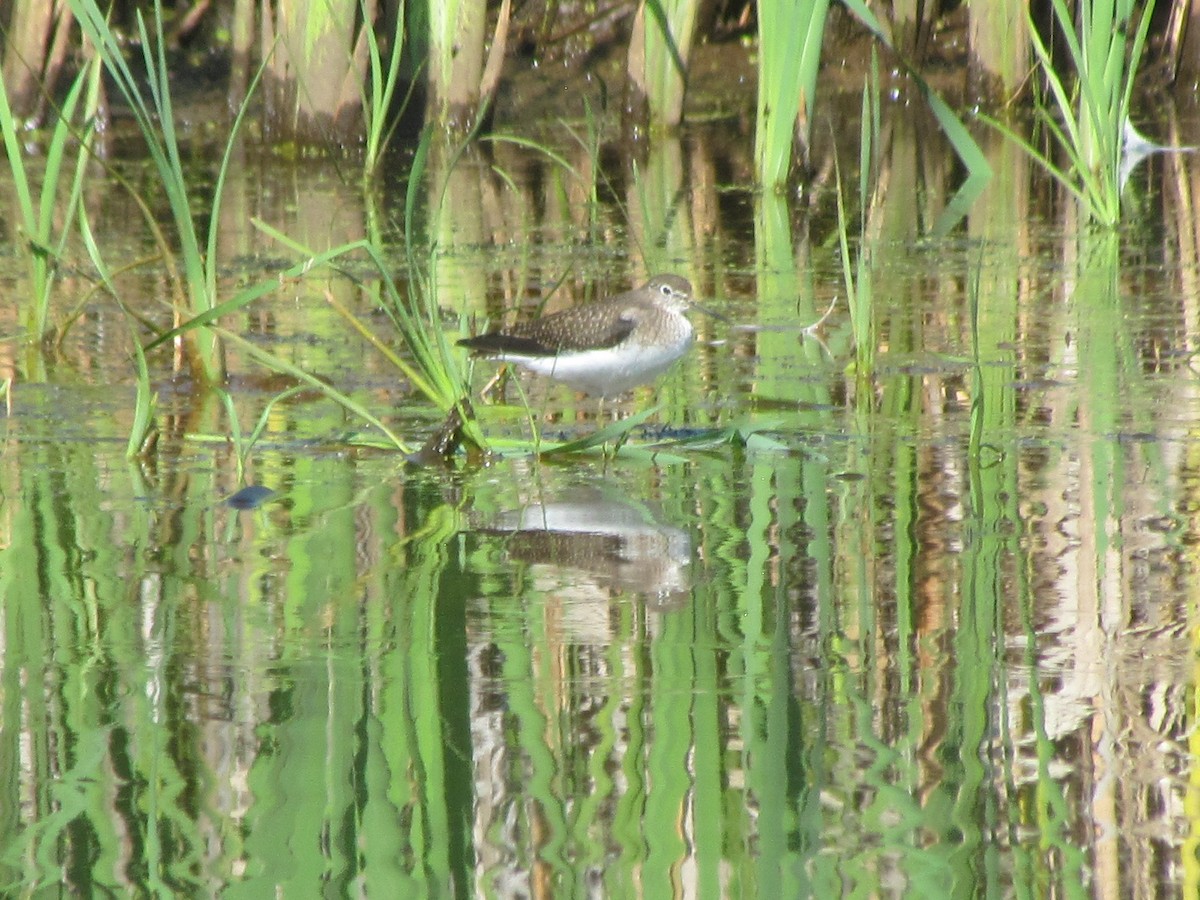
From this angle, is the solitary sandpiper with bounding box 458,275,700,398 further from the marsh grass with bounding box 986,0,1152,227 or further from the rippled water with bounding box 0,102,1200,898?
the marsh grass with bounding box 986,0,1152,227

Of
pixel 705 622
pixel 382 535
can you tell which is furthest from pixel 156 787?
pixel 382 535

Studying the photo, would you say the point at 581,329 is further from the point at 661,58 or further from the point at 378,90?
the point at 661,58

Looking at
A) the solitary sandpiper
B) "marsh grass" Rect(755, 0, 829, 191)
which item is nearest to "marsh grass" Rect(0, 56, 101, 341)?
the solitary sandpiper

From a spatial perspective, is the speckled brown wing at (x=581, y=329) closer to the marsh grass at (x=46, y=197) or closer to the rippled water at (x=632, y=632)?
the rippled water at (x=632, y=632)

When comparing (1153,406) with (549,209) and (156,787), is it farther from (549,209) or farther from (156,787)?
(549,209)

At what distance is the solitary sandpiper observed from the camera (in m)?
5.27

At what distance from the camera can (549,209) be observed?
9.48m

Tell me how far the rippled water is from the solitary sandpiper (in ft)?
0.53

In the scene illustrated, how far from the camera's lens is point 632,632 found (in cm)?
346

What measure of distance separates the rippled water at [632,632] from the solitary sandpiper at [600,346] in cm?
16

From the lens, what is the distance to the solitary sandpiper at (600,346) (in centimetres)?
527

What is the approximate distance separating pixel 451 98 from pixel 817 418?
6.51 metres

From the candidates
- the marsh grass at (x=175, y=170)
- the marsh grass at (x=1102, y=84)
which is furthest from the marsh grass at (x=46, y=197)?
the marsh grass at (x=1102, y=84)

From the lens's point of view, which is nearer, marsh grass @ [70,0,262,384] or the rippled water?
the rippled water
